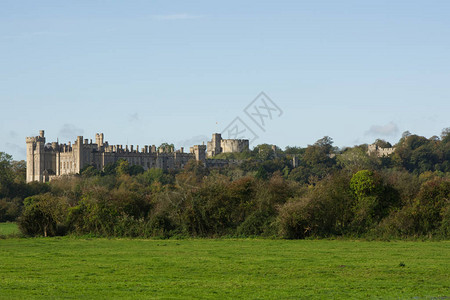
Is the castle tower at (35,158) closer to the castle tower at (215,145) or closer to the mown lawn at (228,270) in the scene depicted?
the castle tower at (215,145)

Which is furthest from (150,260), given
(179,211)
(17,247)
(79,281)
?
(179,211)

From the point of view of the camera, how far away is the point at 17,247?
23641mm

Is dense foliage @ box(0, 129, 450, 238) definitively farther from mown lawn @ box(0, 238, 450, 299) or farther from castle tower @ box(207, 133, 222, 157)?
castle tower @ box(207, 133, 222, 157)

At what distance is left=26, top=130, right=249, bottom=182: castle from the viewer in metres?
122

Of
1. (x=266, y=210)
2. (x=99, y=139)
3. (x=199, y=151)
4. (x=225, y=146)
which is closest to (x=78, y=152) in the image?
(x=99, y=139)

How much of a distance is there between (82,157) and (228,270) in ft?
349

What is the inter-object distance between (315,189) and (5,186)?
43576 mm

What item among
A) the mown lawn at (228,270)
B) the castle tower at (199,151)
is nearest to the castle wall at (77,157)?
the castle tower at (199,151)

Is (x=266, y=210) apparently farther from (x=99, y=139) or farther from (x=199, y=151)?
(x=199, y=151)

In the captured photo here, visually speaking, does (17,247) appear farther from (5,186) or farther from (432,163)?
(432,163)

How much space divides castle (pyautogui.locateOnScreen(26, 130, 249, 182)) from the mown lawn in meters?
95.5

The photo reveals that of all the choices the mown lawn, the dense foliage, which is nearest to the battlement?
the dense foliage

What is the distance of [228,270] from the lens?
1705cm

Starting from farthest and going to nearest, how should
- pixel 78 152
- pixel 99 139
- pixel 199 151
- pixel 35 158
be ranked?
pixel 199 151, pixel 99 139, pixel 35 158, pixel 78 152
